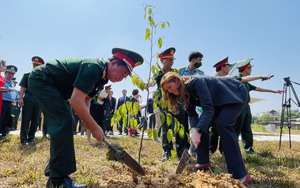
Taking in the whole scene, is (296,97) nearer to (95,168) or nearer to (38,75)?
(95,168)

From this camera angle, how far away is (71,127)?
253 cm

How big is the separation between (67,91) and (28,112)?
12.4 ft

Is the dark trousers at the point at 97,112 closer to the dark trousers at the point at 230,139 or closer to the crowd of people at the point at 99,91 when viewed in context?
the crowd of people at the point at 99,91

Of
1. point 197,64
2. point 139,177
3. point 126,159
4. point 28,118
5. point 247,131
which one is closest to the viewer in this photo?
point 126,159

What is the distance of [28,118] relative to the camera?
234 inches

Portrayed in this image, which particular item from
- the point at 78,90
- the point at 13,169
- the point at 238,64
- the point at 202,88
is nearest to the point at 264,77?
the point at 238,64

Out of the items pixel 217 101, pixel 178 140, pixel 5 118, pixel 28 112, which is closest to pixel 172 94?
pixel 217 101

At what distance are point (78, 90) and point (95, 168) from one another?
5.12ft

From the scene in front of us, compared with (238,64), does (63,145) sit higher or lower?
lower

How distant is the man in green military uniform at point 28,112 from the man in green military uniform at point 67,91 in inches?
138

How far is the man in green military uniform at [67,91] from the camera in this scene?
2.34 meters

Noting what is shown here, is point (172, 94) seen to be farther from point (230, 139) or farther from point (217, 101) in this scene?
point (230, 139)

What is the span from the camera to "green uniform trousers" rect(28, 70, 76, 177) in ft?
7.97

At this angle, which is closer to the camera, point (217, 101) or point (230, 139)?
point (230, 139)
